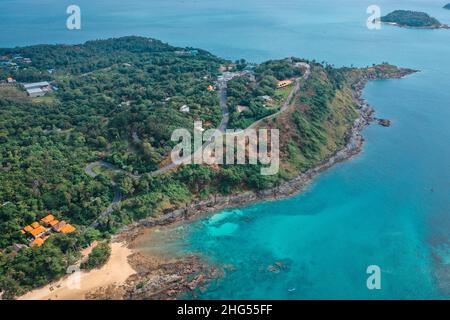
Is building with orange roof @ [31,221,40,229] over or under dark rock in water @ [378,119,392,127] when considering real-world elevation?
under

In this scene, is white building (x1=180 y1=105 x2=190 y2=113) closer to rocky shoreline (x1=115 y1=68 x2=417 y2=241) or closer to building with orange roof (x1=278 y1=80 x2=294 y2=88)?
rocky shoreline (x1=115 y1=68 x2=417 y2=241)

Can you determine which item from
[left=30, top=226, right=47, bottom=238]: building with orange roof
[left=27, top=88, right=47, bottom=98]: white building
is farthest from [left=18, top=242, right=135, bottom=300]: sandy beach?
[left=27, top=88, right=47, bottom=98]: white building

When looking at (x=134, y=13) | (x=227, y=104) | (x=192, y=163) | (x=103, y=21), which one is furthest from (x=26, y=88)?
(x=134, y=13)

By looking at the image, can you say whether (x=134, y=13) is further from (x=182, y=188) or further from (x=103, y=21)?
(x=182, y=188)

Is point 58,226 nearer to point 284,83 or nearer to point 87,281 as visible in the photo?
point 87,281

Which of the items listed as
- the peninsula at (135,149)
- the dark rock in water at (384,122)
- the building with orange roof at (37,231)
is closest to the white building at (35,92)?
Answer: the peninsula at (135,149)
